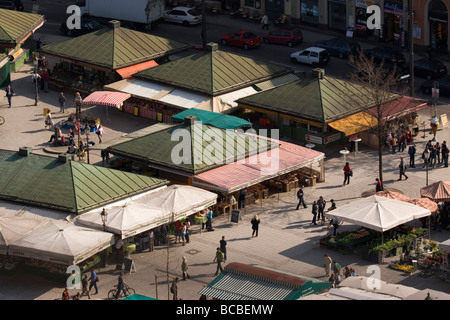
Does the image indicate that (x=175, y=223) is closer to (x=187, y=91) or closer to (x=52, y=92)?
(x=187, y=91)

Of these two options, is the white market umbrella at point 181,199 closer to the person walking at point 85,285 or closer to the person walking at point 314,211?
the person walking at point 314,211

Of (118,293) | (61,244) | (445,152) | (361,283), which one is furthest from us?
(445,152)

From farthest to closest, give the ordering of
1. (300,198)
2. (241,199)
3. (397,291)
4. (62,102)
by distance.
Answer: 1. (62,102)
2. (241,199)
3. (300,198)
4. (397,291)

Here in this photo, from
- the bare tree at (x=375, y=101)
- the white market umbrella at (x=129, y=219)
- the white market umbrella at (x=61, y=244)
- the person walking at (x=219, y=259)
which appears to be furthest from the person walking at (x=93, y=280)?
the bare tree at (x=375, y=101)

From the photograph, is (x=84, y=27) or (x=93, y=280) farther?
(x=84, y=27)

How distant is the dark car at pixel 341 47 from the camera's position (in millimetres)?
87500

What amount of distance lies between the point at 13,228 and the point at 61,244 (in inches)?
131

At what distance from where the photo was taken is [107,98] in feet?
250

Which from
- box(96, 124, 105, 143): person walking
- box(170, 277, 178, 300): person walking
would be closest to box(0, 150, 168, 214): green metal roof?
box(170, 277, 178, 300): person walking

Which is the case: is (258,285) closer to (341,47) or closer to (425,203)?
(425,203)

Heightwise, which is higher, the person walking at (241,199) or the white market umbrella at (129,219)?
the white market umbrella at (129,219)

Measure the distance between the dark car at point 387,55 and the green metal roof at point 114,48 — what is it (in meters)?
13.7

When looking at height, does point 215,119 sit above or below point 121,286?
above

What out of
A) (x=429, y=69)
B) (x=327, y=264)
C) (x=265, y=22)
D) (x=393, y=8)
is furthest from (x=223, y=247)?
(x=265, y=22)
